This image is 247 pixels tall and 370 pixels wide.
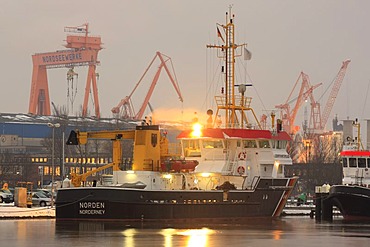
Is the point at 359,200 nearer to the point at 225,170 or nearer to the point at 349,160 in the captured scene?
the point at 349,160

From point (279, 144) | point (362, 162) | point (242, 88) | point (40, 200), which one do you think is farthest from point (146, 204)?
point (40, 200)

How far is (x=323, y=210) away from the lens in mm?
64938

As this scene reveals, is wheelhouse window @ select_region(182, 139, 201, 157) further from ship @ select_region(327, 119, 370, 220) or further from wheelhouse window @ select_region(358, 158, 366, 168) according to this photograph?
wheelhouse window @ select_region(358, 158, 366, 168)

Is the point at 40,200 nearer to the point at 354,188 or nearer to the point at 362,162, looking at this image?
the point at 362,162

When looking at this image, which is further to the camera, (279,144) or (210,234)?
(279,144)

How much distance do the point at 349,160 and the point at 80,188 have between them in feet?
71.6

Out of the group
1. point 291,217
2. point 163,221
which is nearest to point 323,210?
point 291,217

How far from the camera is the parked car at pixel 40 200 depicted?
73075 mm

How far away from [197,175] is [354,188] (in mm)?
11269

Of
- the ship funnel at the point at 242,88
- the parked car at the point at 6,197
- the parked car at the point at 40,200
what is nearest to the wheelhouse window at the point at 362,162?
the ship funnel at the point at 242,88

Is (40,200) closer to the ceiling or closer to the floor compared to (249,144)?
closer to the floor

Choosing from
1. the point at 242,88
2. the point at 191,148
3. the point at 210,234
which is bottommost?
the point at 210,234

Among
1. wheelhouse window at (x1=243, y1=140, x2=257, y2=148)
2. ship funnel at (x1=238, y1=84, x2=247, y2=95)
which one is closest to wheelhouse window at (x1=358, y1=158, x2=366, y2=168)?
wheelhouse window at (x1=243, y1=140, x2=257, y2=148)

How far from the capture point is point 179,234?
44.8 metres
